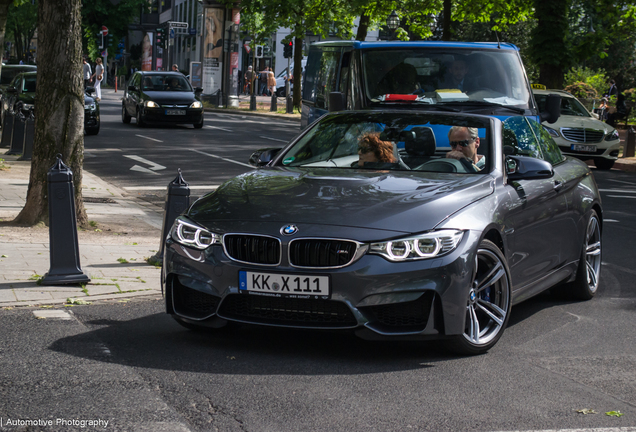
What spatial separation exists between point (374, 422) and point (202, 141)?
20.4 meters

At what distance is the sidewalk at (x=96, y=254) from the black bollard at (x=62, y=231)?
0.30 feet

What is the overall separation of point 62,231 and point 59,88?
2863mm

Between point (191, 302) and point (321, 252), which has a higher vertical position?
point (321, 252)

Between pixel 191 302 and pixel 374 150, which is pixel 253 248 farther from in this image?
pixel 374 150

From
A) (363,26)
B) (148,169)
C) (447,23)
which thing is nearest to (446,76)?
(148,169)

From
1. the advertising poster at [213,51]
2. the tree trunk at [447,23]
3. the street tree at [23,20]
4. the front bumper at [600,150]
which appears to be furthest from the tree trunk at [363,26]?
the street tree at [23,20]

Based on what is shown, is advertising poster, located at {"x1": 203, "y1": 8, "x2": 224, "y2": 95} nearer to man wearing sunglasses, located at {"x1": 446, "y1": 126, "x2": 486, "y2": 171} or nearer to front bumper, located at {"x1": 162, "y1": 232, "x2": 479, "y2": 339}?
man wearing sunglasses, located at {"x1": 446, "y1": 126, "x2": 486, "y2": 171}

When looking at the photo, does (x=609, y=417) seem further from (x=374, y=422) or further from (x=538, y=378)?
(x=374, y=422)

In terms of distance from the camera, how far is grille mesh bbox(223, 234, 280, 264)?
16.3ft

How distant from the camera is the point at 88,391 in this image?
437 cm

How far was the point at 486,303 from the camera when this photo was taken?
537cm

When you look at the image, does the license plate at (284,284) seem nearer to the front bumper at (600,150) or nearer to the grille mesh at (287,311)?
the grille mesh at (287,311)

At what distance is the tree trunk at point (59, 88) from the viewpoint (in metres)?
9.43

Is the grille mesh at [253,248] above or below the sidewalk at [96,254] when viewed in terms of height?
above
